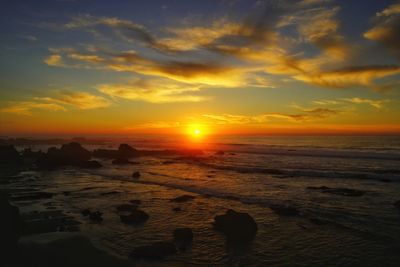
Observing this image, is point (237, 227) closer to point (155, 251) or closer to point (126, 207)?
point (155, 251)

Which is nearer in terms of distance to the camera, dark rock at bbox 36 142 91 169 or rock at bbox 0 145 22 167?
dark rock at bbox 36 142 91 169

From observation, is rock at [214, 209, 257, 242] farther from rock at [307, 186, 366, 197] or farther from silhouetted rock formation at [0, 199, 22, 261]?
rock at [307, 186, 366, 197]

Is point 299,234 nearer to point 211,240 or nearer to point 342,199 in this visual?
point 211,240

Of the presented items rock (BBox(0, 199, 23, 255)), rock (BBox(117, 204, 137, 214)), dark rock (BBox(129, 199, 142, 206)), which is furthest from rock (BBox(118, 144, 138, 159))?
rock (BBox(0, 199, 23, 255))

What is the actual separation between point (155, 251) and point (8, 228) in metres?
6.86

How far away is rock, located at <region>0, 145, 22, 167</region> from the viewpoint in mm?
48188

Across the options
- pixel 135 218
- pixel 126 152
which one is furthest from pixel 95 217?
pixel 126 152

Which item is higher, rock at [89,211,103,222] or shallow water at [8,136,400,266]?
rock at [89,211,103,222]

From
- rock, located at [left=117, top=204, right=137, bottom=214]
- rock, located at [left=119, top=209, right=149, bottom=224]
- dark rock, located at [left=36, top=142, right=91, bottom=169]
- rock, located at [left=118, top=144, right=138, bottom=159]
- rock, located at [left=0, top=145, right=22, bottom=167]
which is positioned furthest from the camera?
rock, located at [left=118, top=144, right=138, bottom=159]

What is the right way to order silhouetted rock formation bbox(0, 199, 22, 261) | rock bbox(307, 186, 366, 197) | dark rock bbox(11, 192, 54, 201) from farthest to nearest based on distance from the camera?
rock bbox(307, 186, 366, 197), dark rock bbox(11, 192, 54, 201), silhouetted rock formation bbox(0, 199, 22, 261)

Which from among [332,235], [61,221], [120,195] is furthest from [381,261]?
[120,195]

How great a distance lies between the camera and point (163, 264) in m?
11.7

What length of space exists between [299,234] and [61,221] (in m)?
13.1

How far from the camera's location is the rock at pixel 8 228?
41.0ft
